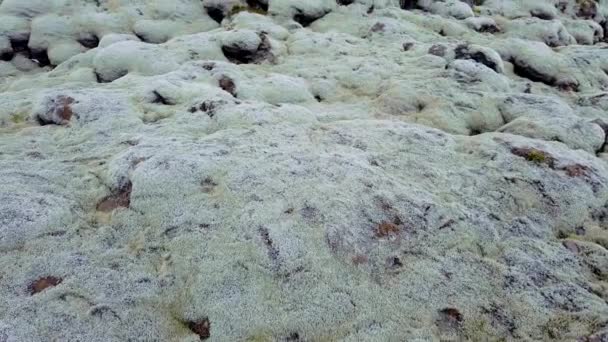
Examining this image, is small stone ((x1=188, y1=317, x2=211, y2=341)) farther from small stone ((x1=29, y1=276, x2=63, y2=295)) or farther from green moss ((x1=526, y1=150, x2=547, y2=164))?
green moss ((x1=526, y1=150, x2=547, y2=164))

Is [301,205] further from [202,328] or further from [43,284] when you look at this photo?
[43,284]

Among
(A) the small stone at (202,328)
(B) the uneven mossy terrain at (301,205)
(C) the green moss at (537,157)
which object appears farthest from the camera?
(C) the green moss at (537,157)

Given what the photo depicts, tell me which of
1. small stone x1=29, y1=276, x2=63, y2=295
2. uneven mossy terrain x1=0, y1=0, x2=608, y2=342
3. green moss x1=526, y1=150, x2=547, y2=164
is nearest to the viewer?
uneven mossy terrain x1=0, y1=0, x2=608, y2=342

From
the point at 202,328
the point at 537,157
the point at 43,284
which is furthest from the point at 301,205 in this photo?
the point at 537,157

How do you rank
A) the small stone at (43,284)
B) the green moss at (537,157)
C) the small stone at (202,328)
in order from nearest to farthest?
the small stone at (202,328)
the small stone at (43,284)
the green moss at (537,157)

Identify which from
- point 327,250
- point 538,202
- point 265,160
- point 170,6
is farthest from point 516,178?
point 170,6

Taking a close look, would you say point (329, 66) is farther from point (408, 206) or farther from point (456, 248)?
point (456, 248)

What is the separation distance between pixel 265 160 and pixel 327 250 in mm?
4133

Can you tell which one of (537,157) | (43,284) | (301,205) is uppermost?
(537,157)

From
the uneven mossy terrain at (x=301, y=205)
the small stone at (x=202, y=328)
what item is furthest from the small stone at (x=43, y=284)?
the small stone at (x=202, y=328)

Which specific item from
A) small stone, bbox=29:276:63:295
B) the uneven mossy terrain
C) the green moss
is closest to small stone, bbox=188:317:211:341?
the uneven mossy terrain

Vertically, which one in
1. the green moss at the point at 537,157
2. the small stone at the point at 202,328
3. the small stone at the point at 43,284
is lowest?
the small stone at the point at 43,284

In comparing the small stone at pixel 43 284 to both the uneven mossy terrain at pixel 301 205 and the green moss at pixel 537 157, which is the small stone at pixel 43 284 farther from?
the green moss at pixel 537 157

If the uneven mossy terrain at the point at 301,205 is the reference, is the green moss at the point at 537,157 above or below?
above
